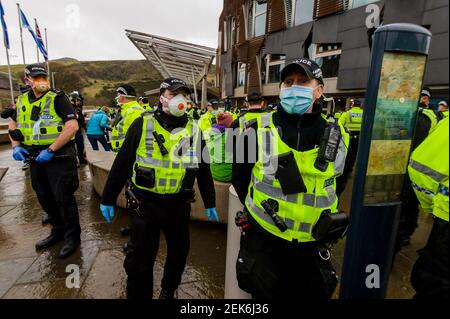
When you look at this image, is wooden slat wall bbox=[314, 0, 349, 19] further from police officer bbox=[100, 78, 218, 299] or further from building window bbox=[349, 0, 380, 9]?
police officer bbox=[100, 78, 218, 299]

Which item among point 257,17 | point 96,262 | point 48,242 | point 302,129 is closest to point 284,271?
point 302,129

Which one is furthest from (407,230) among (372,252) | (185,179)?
(185,179)

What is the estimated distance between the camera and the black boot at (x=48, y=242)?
3.27 m

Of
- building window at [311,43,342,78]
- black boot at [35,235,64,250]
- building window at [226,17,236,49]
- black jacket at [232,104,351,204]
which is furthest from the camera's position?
building window at [226,17,236,49]

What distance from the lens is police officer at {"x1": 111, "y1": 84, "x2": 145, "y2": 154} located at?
4.13 metres

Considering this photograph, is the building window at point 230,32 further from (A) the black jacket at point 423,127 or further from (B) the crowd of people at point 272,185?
(B) the crowd of people at point 272,185

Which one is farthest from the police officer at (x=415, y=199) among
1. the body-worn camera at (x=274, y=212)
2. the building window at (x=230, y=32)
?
the building window at (x=230, y=32)

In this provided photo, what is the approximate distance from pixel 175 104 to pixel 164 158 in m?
0.47

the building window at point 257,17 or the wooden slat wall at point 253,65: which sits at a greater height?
the building window at point 257,17

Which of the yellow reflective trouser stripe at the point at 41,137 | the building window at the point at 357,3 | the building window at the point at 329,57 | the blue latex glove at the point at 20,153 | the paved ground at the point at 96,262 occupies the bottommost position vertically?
the paved ground at the point at 96,262

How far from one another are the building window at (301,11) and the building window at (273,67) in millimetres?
2675

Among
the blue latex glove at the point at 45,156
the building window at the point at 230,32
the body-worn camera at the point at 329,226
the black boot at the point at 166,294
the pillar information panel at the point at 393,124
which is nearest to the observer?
the pillar information panel at the point at 393,124

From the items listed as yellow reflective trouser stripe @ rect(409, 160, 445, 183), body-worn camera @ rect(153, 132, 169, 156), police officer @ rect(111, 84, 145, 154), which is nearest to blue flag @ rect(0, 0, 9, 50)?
police officer @ rect(111, 84, 145, 154)

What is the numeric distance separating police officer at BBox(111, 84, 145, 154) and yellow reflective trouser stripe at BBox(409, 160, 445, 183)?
3527 millimetres
